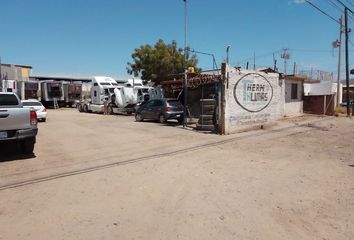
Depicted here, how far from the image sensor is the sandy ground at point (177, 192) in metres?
5.66

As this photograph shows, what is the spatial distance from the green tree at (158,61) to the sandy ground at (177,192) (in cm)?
3259

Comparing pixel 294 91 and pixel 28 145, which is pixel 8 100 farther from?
pixel 294 91

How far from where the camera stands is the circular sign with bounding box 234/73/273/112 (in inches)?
764

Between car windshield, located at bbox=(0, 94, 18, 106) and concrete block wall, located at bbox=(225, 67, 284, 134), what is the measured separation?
9.39 metres

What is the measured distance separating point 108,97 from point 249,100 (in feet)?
60.6

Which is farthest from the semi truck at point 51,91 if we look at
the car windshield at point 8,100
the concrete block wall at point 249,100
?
the car windshield at point 8,100

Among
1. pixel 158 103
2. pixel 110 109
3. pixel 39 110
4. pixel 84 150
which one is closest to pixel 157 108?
pixel 158 103

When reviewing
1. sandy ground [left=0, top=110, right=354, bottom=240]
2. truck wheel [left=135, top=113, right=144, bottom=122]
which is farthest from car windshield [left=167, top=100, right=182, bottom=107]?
sandy ground [left=0, top=110, right=354, bottom=240]

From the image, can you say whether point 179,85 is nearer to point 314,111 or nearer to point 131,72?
point 314,111

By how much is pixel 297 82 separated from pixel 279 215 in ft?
87.2

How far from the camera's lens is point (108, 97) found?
35875mm

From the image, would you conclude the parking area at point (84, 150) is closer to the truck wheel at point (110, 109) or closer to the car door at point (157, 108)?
the car door at point (157, 108)

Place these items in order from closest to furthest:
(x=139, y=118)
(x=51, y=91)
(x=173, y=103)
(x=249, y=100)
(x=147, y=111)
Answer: (x=249, y=100) → (x=173, y=103) → (x=147, y=111) → (x=139, y=118) → (x=51, y=91)

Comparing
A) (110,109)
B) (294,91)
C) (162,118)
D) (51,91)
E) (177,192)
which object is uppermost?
(51,91)
